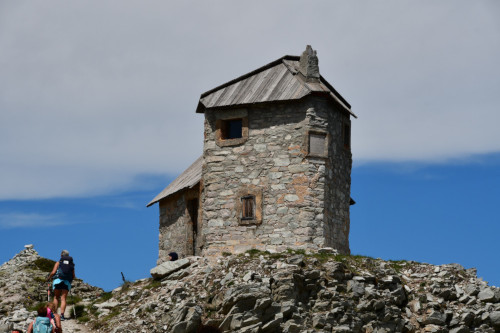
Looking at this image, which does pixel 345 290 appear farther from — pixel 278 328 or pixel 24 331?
pixel 24 331

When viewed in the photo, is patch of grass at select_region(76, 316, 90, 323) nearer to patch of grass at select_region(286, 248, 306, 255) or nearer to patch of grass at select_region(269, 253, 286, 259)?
patch of grass at select_region(269, 253, 286, 259)

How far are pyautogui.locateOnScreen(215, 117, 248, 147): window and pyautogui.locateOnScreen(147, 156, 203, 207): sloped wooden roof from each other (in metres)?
2.83

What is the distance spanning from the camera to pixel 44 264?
117ft

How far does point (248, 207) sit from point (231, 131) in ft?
10.9

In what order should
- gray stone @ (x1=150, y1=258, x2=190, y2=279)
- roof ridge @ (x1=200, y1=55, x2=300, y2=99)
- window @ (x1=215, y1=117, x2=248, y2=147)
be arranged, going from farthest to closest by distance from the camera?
1. roof ridge @ (x1=200, y1=55, x2=300, y2=99)
2. window @ (x1=215, y1=117, x2=248, y2=147)
3. gray stone @ (x1=150, y1=258, x2=190, y2=279)

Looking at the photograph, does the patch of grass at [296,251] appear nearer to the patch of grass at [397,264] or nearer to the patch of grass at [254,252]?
the patch of grass at [254,252]

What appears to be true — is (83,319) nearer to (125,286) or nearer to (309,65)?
(125,286)

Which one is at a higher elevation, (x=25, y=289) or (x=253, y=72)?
(x=253, y=72)

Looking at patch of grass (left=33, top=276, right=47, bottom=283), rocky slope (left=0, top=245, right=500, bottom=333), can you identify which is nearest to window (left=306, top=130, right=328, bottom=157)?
rocky slope (left=0, top=245, right=500, bottom=333)

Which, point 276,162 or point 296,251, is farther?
point 276,162

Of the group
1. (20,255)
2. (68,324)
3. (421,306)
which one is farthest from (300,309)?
(20,255)

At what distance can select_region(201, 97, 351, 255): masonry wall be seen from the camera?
31812 millimetres

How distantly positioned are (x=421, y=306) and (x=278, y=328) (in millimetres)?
5738

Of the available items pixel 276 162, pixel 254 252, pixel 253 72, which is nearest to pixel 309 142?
pixel 276 162
